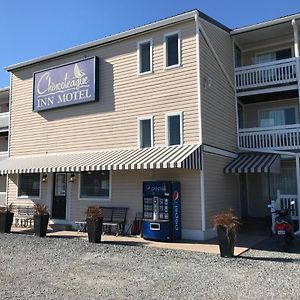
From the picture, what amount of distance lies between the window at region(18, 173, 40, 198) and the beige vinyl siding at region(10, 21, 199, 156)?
4.35 feet

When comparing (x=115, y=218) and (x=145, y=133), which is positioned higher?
(x=145, y=133)

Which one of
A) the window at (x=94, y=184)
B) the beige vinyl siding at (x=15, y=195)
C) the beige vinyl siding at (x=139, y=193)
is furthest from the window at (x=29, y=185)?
the window at (x=94, y=184)

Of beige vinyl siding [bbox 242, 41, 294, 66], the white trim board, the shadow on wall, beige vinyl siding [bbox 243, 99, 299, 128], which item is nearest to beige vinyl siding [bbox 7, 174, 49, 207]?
the shadow on wall

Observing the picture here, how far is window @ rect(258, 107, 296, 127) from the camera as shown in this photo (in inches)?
764

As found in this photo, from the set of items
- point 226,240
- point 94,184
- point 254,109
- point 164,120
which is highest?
point 254,109

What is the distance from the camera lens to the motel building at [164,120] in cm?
1506

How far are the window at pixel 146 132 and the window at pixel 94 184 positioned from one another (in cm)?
223

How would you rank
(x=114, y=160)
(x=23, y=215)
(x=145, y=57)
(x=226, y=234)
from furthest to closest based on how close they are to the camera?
(x=23, y=215) → (x=145, y=57) → (x=114, y=160) → (x=226, y=234)

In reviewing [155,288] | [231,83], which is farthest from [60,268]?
[231,83]

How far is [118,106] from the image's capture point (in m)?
17.1

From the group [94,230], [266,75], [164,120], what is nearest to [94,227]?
[94,230]

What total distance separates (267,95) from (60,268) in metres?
13.8

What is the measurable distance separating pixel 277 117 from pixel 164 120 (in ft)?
24.4

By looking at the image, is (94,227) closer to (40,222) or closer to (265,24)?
(40,222)
